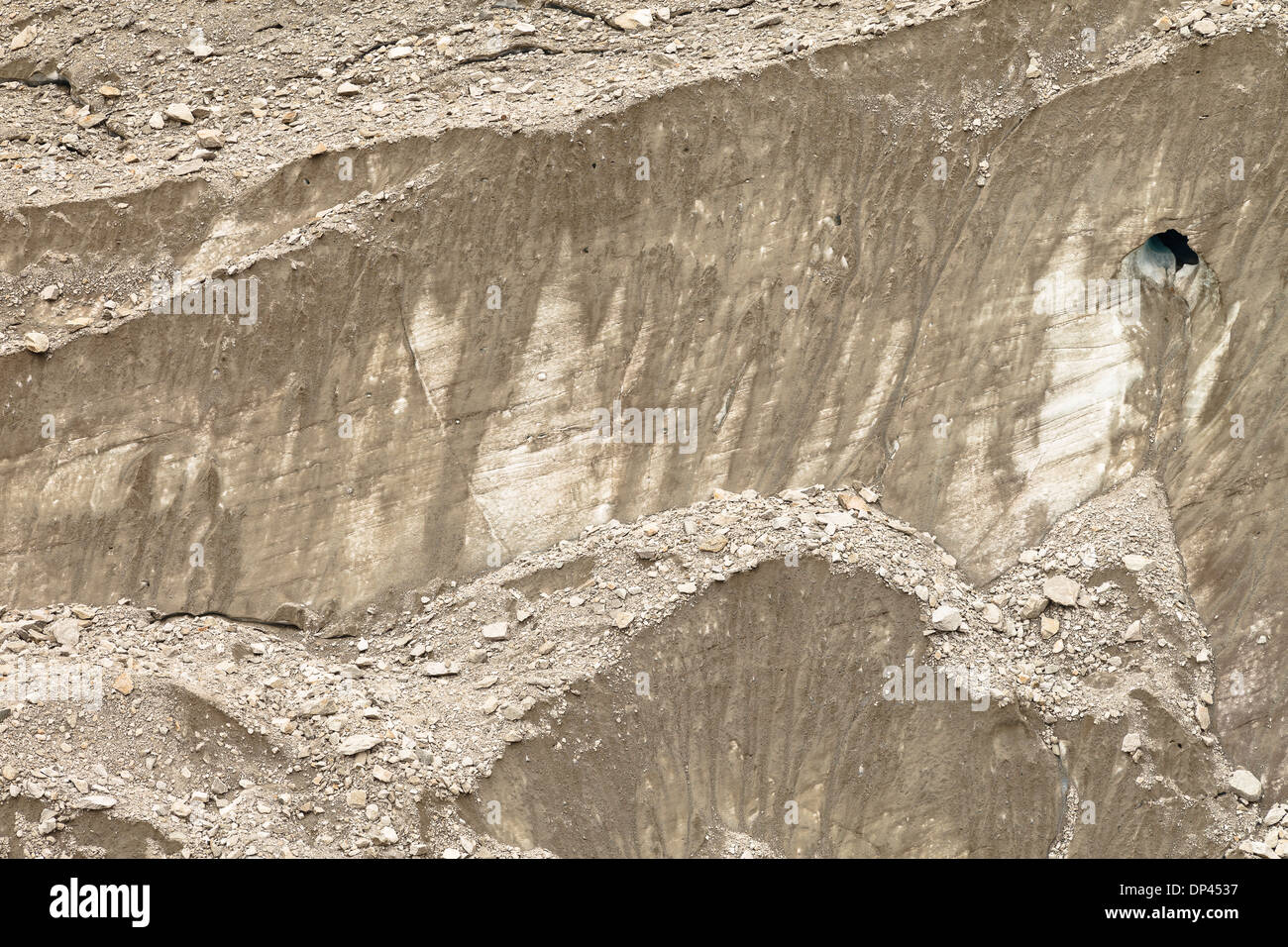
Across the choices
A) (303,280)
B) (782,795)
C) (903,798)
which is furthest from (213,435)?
(903,798)

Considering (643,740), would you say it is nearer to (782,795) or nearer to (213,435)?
(782,795)

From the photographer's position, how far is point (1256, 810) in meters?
17.2

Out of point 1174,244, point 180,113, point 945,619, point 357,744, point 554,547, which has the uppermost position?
point 180,113

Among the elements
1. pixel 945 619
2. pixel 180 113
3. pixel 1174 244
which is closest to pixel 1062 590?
pixel 945 619

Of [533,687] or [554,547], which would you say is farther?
[554,547]

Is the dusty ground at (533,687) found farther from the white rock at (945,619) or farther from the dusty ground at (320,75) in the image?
the dusty ground at (320,75)

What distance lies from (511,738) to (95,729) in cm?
440

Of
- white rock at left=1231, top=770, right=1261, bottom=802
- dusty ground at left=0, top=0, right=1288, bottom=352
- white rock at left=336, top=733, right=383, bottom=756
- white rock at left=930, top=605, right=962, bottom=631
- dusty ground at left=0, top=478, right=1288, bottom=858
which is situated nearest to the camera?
dusty ground at left=0, top=478, right=1288, bottom=858

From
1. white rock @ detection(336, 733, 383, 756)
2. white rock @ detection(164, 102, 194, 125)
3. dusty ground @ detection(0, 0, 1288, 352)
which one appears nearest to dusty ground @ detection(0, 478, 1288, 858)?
white rock @ detection(336, 733, 383, 756)

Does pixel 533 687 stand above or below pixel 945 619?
below

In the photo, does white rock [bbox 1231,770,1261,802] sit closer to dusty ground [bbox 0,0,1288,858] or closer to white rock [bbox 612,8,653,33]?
dusty ground [bbox 0,0,1288,858]

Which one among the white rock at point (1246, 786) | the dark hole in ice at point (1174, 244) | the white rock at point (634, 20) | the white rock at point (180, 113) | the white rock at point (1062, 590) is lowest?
the white rock at point (1246, 786)

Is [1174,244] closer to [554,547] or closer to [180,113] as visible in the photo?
[554,547]

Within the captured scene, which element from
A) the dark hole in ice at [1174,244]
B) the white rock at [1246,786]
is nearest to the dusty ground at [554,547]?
the white rock at [1246,786]
